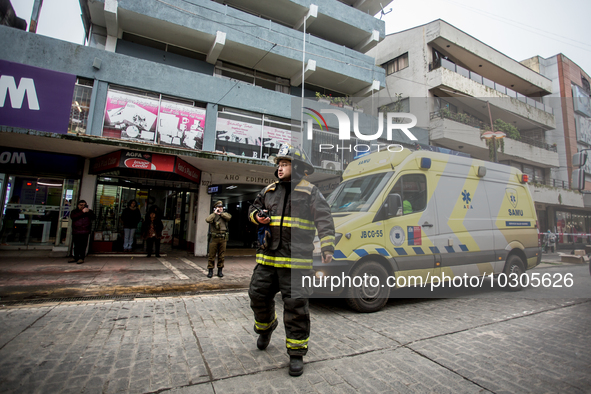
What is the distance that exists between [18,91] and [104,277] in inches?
233

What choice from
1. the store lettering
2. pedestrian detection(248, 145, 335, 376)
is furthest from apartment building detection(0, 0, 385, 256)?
pedestrian detection(248, 145, 335, 376)

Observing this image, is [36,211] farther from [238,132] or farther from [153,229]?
[238,132]

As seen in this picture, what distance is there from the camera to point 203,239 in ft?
36.2

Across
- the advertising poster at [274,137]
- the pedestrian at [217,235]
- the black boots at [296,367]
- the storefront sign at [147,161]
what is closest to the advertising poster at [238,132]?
the advertising poster at [274,137]

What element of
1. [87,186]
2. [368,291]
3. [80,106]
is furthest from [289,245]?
[80,106]

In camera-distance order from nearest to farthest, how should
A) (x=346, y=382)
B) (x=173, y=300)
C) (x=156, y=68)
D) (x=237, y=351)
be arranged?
1. (x=346, y=382)
2. (x=237, y=351)
3. (x=173, y=300)
4. (x=156, y=68)

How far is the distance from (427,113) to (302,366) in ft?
52.3

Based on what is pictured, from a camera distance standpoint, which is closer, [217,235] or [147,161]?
[217,235]

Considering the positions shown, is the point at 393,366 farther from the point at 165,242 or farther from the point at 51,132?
the point at 165,242

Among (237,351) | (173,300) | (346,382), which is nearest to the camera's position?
(346,382)

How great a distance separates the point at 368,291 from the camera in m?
4.30

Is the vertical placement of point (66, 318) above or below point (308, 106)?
below

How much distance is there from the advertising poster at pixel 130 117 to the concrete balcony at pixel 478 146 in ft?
32.1

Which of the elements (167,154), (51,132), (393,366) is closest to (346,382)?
(393,366)
